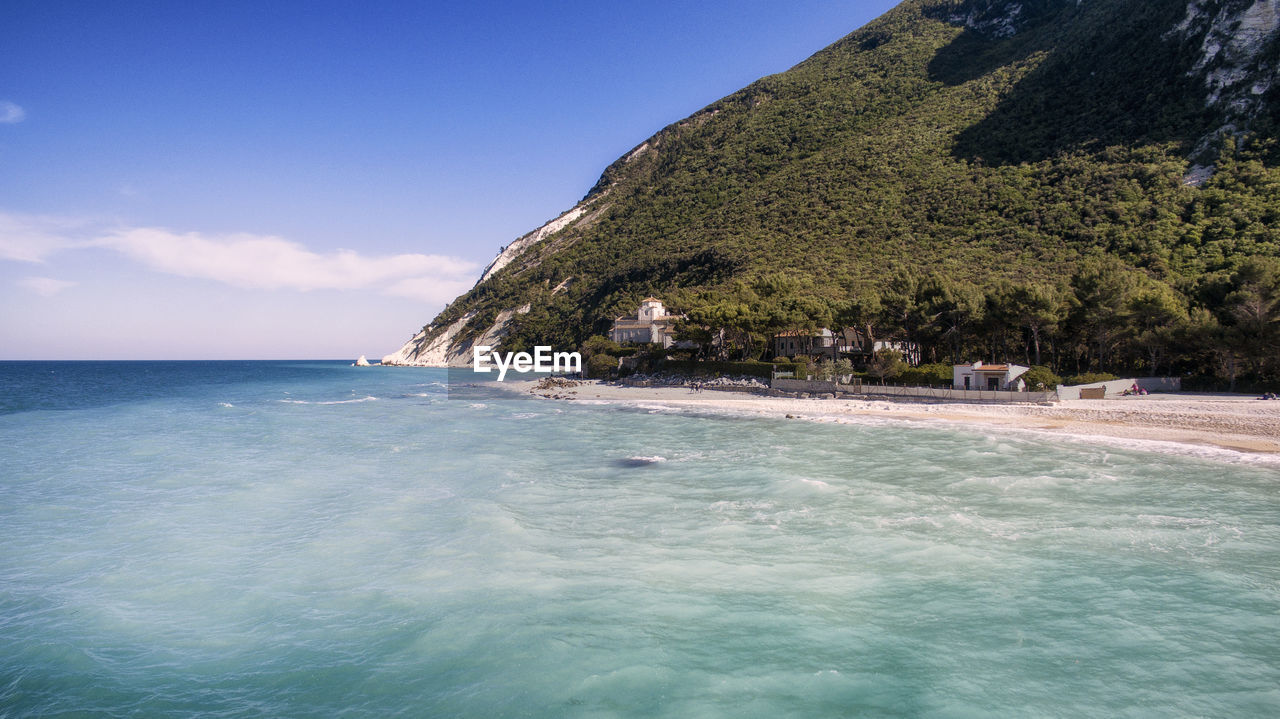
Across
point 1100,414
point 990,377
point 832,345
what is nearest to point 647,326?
point 832,345

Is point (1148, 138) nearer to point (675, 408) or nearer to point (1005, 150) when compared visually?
point (1005, 150)

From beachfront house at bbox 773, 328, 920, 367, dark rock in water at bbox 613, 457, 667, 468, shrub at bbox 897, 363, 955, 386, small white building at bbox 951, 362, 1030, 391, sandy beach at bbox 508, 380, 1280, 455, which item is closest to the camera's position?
dark rock in water at bbox 613, 457, 667, 468

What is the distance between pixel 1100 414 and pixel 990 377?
28.7 feet

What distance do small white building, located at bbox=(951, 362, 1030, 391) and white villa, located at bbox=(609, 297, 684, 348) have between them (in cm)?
4141

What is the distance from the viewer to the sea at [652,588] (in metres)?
8.12

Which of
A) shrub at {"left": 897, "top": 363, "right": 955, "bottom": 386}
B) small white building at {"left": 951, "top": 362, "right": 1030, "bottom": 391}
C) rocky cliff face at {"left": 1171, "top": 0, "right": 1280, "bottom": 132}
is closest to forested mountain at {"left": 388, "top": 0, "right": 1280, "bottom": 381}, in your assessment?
rocky cliff face at {"left": 1171, "top": 0, "right": 1280, "bottom": 132}

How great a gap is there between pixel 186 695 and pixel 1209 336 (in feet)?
162

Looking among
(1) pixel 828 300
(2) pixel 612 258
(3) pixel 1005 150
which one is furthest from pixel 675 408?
(2) pixel 612 258

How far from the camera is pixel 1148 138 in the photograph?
7338cm

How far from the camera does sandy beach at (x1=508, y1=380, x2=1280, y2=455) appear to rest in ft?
86.1

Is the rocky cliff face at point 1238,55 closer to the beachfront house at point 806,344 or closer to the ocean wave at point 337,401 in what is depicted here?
the beachfront house at point 806,344

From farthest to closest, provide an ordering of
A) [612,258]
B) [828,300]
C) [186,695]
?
[612,258], [828,300], [186,695]

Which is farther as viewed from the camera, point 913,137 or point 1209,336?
point 913,137

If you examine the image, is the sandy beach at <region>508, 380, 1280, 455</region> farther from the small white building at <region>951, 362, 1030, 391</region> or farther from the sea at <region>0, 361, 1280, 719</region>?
the sea at <region>0, 361, 1280, 719</region>
